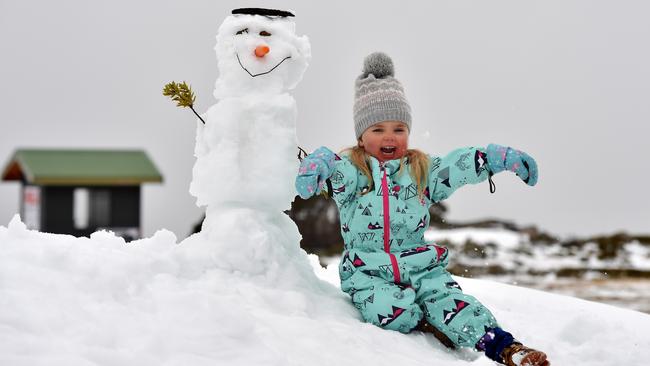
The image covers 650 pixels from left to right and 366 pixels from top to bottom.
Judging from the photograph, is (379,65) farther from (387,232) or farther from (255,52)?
(387,232)

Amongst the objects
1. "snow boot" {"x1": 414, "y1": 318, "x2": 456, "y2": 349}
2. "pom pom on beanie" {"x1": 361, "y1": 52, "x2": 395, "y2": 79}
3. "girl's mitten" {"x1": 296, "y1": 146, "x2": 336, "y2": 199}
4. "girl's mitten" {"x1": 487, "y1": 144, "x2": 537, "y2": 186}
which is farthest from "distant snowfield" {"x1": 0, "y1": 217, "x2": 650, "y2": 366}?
"pom pom on beanie" {"x1": 361, "y1": 52, "x2": 395, "y2": 79}

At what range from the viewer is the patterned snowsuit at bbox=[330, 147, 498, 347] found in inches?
110

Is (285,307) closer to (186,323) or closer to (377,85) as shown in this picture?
(186,323)

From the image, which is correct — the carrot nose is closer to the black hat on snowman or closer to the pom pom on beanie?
the black hat on snowman

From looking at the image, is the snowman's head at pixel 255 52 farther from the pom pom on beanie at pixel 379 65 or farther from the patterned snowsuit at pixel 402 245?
the patterned snowsuit at pixel 402 245

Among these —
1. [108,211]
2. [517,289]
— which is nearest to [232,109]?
[517,289]

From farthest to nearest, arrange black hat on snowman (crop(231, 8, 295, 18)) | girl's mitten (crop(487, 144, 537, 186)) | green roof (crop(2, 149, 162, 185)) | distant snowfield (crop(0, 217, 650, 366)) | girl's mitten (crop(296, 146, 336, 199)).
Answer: green roof (crop(2, 149, 162, 185))
black hat on snowman (crop(231, 8, 295, 18))
girl's mitten (crop(487, 144, 537, 186))
girl's mitten (crop(296, 146, 336, 199))
distant snowfield (crop(0, 217, 650, 366))

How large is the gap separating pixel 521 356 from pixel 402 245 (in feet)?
2.19

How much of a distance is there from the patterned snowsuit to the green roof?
6.05m

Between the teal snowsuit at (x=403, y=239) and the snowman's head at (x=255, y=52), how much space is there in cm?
45

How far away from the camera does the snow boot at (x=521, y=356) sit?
2.49m

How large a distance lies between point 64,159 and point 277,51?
21.3ft

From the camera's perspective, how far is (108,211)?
8.59m

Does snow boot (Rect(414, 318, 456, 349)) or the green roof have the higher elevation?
the green roof
